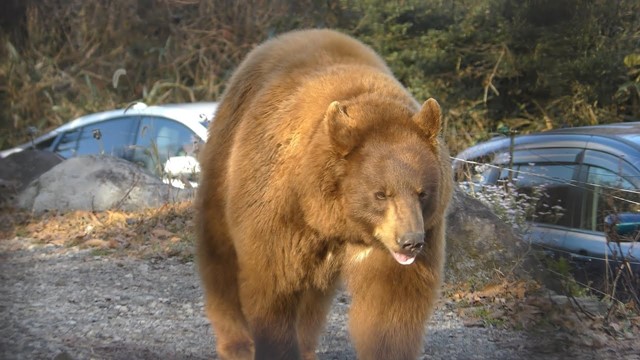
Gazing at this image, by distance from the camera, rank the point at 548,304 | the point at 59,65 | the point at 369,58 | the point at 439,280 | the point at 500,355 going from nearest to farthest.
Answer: the point at 439,280
the point at 369,58
the point at 500,355
the point at 548,304
the point at 59,65

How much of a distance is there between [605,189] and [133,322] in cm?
284

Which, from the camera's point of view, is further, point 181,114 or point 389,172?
point 181,114

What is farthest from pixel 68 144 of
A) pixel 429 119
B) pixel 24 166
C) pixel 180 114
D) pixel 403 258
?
pixel 403 258

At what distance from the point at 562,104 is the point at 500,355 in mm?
2794

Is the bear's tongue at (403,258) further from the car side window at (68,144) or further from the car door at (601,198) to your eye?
the car side window at (68,144)

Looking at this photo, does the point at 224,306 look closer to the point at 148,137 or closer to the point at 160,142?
the point at 160,142

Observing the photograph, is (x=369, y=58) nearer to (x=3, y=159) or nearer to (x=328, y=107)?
(x=328, y=107)

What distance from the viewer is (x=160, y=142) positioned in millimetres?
9984

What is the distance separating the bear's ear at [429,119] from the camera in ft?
12.1

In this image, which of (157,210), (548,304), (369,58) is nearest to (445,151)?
(369,58)

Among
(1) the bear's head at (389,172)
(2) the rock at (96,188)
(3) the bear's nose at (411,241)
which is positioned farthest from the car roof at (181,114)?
(3) the bear's nose at (411,241)

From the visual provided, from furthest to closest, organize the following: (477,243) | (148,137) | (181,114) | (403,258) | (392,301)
Answer: (148,137) < (181,114) < (477,243) < (392,301) < (403,258)

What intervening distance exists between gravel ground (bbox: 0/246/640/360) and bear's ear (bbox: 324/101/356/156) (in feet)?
5.51

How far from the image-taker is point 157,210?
8.08 meters
